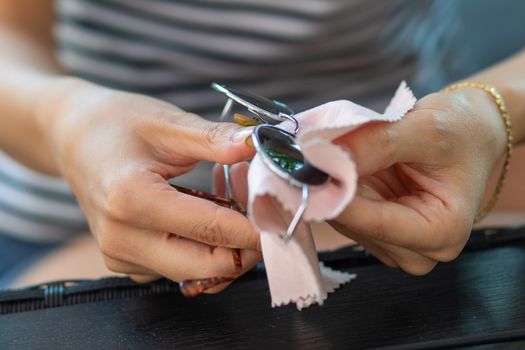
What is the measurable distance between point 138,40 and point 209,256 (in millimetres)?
451

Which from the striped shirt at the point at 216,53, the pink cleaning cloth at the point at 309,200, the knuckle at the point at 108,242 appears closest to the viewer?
the pink cleaning cloth at the point at 309,200

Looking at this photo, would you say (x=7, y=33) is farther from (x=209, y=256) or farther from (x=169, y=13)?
(x=209, y=256)

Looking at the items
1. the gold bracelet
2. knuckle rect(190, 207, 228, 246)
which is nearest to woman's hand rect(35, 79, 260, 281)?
knuckle rect(190, 207, 228, 246)

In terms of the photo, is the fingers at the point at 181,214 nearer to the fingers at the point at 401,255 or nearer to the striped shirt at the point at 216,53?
the fingers at the point at 401,255

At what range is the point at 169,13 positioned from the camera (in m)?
0.79

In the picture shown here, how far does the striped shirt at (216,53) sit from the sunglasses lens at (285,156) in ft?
1.26

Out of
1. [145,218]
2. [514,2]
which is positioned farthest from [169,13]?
[514,2]

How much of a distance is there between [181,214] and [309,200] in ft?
0.32

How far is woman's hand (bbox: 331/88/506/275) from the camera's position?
405 millimetres

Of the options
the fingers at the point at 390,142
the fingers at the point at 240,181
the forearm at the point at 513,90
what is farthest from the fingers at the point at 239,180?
the forearm at the point at 513,90

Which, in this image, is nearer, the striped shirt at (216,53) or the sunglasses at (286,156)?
the sunglasses at (286,156)

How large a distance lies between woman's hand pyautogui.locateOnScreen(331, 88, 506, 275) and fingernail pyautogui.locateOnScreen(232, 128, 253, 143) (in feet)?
0.21

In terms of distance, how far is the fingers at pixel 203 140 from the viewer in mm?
436

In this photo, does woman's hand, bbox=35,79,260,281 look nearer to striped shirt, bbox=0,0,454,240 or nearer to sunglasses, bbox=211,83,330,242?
sunglasses, bbox=211,83,330,242
